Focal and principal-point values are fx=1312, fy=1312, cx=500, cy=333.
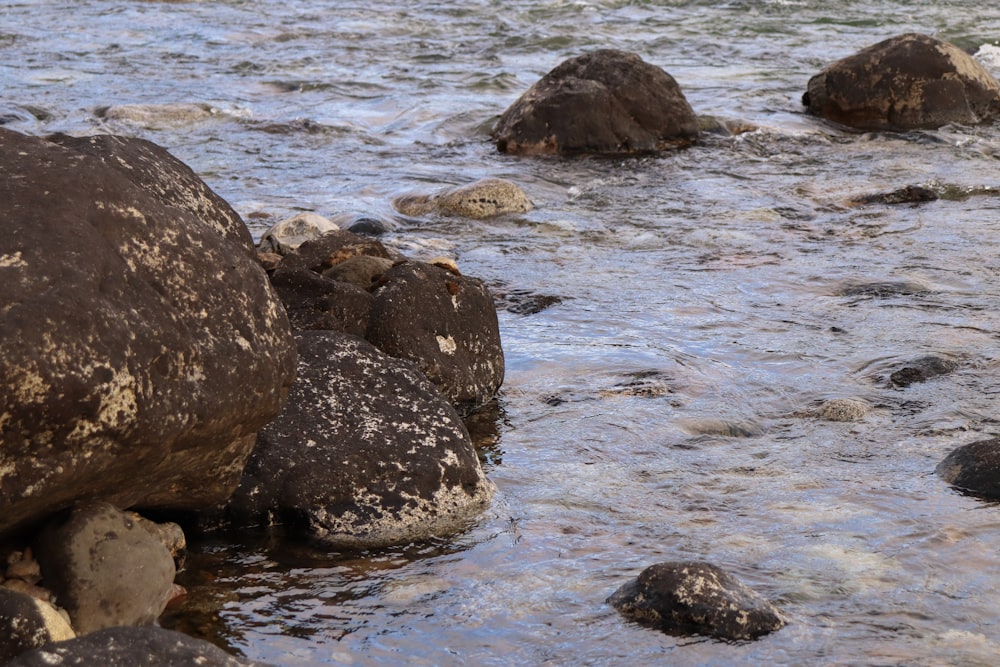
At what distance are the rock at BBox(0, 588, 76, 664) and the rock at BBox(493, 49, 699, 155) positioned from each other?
8.28 m

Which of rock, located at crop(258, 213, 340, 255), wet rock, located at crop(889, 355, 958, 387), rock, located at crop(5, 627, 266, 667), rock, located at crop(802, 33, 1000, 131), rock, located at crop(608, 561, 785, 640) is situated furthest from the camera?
rock, located at crop(802, 33, 1000, 131)

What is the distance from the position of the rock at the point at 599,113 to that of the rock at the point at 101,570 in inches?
307

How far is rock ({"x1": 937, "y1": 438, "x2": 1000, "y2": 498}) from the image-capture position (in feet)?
14.7

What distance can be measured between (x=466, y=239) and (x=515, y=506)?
4.15 m

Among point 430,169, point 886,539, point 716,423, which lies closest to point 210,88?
point 430,169

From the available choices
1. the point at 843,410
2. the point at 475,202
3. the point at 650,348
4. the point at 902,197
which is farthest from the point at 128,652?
the point at 902,197

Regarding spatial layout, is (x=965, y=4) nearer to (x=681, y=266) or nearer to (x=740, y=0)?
(x=740, y=0)

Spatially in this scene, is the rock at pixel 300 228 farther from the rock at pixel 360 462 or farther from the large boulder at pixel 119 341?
the large boulder at pixel 119 341

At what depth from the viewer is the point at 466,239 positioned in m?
8.45

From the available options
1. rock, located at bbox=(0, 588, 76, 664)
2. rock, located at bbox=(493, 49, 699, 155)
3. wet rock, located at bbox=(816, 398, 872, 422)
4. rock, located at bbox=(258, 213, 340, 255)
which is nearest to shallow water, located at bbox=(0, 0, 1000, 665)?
wet rock, located at bbox=(816, 398, 872, 422)

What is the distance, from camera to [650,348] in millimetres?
6262

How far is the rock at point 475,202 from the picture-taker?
356 inches

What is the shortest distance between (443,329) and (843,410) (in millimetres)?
1675

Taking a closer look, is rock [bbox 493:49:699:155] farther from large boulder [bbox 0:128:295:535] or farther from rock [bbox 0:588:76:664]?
rock [bbox 0:588:76:664]
